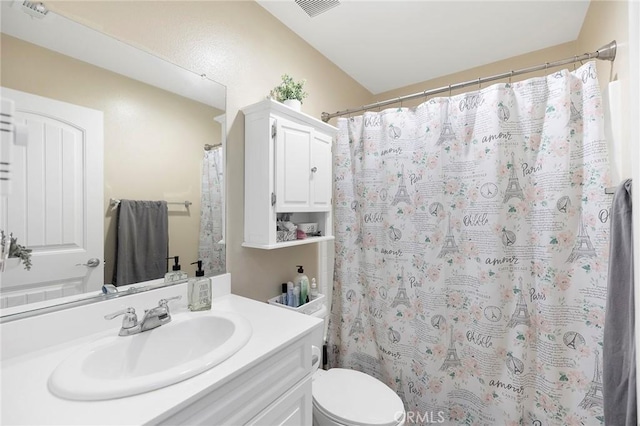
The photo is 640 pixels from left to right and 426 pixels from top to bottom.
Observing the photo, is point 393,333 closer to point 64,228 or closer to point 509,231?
point 509,231

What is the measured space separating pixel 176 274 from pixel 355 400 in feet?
3.33

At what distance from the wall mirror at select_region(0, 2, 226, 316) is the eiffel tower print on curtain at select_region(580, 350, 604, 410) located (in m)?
1.84

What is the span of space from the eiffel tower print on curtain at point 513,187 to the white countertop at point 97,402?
47.9 inches

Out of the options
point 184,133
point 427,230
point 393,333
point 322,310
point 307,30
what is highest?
point 307,30

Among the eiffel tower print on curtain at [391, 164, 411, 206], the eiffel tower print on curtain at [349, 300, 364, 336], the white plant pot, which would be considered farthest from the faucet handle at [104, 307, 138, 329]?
the eiffel tower print on curtain at [391, 164, 411, 206]

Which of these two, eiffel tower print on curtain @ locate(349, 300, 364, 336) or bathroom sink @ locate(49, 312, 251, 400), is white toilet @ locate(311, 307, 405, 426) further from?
bathroom sink @ locate(49, 312, 251, 400)

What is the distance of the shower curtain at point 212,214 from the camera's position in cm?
129

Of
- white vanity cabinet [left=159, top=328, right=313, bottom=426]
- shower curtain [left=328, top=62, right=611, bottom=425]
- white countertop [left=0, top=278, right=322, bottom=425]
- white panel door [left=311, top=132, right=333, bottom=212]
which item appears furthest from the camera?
white panel door [left=311, top=132, right=333, bottom=212]

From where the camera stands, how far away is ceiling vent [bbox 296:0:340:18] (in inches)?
59.1

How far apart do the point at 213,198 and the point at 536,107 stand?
65.1 inches

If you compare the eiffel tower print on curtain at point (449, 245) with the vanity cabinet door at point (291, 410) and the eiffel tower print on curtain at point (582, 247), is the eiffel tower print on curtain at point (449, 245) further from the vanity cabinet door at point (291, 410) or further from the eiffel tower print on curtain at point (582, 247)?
the vanity cabinet door at point (291, 410)

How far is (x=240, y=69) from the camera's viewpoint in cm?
145

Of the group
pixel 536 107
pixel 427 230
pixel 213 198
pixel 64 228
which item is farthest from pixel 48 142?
pixel 536 107

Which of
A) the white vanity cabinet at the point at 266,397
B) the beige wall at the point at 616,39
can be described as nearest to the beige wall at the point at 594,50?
the beige wall at the point at 616,39
